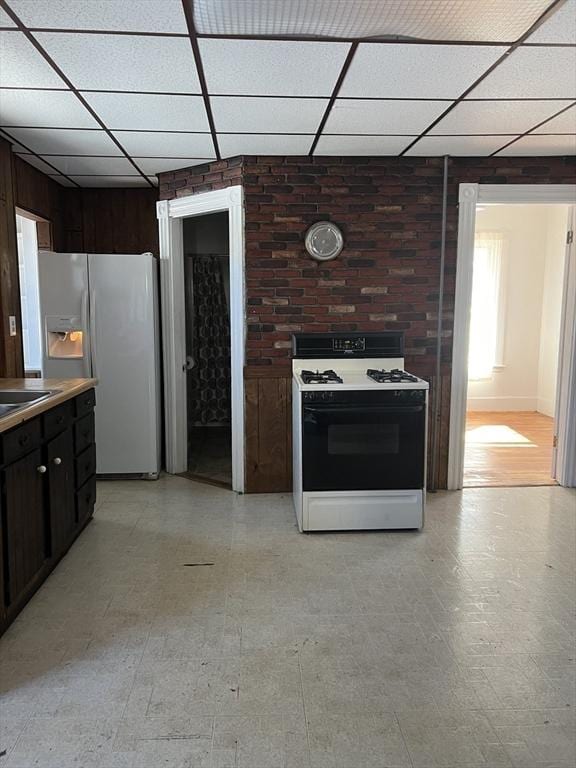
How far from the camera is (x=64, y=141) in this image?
3480 millimetres

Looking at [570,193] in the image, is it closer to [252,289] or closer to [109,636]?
[252,289]

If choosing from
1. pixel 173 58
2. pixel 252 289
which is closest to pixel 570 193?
pixel 252 289

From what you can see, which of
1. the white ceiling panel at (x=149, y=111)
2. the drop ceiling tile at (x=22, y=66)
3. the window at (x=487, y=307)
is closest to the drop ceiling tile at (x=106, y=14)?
the drop ceiling tile at (x=22, y=66)

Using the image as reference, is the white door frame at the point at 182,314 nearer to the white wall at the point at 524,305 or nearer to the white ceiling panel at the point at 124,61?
the white ceiling panel at the point at 124,61

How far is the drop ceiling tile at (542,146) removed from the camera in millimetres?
3369

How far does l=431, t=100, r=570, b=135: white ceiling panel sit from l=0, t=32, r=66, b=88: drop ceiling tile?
75.4 inches

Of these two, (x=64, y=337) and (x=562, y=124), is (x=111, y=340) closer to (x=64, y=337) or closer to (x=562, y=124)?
(x=64, y=337)

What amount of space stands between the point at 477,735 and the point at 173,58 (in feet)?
8.73

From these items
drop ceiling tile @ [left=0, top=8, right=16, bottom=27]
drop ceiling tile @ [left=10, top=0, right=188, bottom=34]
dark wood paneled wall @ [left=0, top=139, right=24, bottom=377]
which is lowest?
dark wood paneled wall @ [left=0, top=139, right=24, bottom=377]

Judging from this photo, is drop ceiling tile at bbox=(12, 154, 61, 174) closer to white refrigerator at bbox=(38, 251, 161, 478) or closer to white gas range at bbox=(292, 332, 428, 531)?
white refrigerator at bbox=(38, 251, 161, 478)

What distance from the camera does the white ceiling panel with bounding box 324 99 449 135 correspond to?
2.77m

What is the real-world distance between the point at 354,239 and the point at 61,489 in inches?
96.4

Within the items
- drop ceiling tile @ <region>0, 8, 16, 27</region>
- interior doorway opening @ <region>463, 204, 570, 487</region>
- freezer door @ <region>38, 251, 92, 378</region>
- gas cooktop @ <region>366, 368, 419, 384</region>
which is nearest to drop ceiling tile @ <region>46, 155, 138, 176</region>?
freezer door @ <region>38, 251, 92, 378</region>

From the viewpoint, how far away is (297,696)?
6.29 feet
